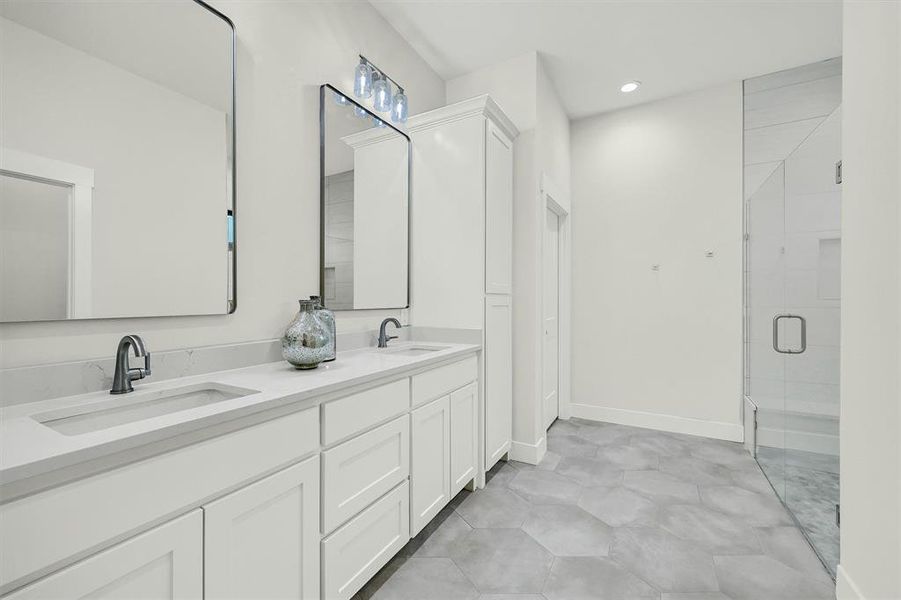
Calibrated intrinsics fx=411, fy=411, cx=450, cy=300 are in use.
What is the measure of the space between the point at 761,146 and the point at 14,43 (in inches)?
164

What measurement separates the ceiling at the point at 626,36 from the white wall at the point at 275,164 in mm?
661

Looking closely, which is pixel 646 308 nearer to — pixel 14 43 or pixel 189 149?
pixel 189 149

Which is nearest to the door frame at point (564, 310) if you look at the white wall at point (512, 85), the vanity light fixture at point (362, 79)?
the white wall at point (512, 85)

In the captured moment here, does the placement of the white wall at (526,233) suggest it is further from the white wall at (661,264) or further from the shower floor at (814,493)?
the shower floor at (814,493)

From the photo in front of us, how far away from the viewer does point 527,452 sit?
9.21 ft

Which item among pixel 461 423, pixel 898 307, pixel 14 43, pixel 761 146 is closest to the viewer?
pixel 14 43

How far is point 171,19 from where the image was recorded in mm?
1433

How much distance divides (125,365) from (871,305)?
91.9 inches

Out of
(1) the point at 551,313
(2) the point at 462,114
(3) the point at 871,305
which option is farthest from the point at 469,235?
(3) the point at 871,305

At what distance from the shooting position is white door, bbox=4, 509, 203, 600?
75cm

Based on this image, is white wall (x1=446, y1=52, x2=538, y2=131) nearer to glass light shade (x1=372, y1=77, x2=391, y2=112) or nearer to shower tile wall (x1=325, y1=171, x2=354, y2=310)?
glass light shade (x1=372, y1=77, x2=391, y2=112)

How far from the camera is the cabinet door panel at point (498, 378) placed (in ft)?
8.12

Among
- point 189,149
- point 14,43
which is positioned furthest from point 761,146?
point 14,43

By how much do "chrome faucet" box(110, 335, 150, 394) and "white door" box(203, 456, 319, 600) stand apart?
0.49 meters
